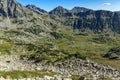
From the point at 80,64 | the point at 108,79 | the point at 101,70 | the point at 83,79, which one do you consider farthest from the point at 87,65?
the point at 83,79

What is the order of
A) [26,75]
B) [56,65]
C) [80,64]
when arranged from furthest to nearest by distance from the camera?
[56,65] → [80,64] → [26,75]

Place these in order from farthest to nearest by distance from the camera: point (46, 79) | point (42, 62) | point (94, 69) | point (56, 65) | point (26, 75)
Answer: point (42, 62) < point (56, 65) < point (94, 69) < point (26, 75) < point (46, 79)

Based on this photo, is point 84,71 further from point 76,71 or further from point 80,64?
point 80,64

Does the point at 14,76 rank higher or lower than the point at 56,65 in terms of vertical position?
higher

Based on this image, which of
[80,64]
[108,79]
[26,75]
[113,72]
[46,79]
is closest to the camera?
[46,79]

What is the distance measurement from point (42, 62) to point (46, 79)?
5213 cm

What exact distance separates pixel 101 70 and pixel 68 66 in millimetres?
11650

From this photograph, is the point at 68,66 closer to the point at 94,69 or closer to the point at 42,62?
the point at 94,69

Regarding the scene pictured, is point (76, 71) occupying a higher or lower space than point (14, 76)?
lower

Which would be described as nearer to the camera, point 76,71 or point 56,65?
point 76,71

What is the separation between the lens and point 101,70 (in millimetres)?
70188

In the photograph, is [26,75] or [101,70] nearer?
[26,75]

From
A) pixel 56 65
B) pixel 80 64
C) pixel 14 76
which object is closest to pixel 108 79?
pixel 14 76

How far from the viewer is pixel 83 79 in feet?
157
